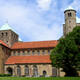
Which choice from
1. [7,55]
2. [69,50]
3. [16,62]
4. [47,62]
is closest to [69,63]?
[69,50]

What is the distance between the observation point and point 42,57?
61719 mm

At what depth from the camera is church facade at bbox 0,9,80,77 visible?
57994 millimetres

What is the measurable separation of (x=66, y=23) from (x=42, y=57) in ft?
51.5

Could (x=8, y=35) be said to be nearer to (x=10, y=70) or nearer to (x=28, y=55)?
(x=28, y=55)

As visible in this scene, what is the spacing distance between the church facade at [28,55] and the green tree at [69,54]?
10.6 meters

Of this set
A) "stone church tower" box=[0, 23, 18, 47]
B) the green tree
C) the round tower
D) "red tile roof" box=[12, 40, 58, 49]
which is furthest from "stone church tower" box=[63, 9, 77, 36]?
"stone church tower" box=[0, 23, 18, 47]

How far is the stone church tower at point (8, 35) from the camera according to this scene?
229 feet

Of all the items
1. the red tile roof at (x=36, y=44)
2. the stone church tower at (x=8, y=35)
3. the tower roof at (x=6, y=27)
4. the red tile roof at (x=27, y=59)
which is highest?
the tower roof at (x=6, y=27)

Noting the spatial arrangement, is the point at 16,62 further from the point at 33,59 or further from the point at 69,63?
the point at 69,63

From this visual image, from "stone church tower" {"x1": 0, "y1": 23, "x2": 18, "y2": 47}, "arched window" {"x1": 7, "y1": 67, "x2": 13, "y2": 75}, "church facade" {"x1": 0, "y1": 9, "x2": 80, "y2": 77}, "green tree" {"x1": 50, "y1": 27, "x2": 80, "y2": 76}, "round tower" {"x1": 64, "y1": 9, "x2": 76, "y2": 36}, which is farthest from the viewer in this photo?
"stone church tower" {"x1": 0, "y1": 23, "x2": 18, "y2": 47}

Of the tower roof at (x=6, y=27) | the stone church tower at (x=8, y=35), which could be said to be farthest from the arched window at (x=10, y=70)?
the tower roof at (x=6, y=27)

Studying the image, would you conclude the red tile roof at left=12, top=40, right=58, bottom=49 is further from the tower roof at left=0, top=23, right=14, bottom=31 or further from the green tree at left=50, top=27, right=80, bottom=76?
the green tree at left=50, top=27, right=80, bottom=76

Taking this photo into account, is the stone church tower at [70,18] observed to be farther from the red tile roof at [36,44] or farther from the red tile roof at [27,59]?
the red tile roof at [27,59]

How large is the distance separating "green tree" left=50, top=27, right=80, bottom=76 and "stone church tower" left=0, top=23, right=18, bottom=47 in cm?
2656
